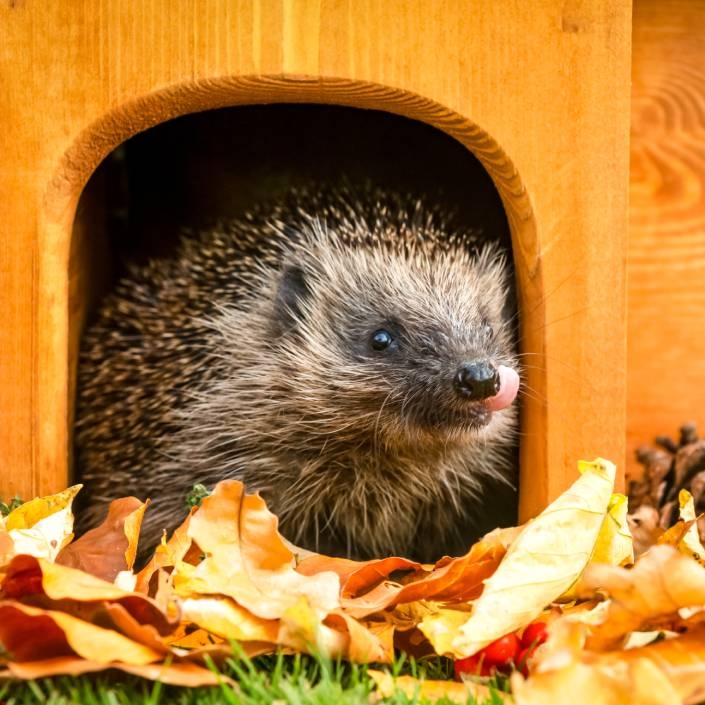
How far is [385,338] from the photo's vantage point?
3236 millimetres

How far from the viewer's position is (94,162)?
2971mm

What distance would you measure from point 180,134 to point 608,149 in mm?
1918

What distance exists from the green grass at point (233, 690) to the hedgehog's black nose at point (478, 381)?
0.97m

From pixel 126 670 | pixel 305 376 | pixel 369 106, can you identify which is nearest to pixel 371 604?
pixel 126 670

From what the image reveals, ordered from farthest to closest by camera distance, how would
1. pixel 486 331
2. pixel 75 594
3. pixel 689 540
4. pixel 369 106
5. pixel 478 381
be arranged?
1. pixel 486 331
2. pixel 369 106
3. pixel 478 381
4. pixel 689 540
5. pixel 75 594

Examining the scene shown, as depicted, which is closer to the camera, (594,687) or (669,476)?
Result: (594,687)

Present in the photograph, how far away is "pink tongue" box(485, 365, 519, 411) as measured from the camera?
2.89 meters

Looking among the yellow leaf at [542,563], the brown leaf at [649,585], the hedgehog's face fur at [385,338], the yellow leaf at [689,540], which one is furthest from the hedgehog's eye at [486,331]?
the brown leaf at [649,585]

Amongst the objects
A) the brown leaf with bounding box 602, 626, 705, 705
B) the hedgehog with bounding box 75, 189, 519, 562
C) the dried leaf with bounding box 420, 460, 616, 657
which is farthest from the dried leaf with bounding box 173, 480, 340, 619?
the hedgehog with bounding box 75, 189, 519, 562

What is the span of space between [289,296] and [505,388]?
905 mm

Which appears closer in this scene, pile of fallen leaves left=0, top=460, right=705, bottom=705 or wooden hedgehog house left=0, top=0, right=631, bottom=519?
pile of fallen leaves left=0, top=460, right=705, bottom=705

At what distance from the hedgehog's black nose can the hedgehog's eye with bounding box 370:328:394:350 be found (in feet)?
1.18

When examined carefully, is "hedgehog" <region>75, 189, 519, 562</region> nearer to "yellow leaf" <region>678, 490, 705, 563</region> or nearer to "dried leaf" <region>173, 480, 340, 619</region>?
"yellow leaf" <region>678, 490, 705, 563</region>

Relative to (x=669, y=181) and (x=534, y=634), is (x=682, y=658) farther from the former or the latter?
(x=669, y=181)
